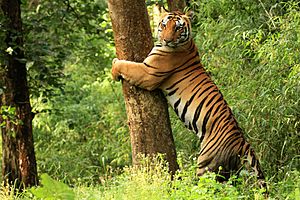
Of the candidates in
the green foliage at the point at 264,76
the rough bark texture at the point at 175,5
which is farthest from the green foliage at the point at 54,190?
the rough bark texture at the point at 175,5

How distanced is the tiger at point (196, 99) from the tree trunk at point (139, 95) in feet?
0.43

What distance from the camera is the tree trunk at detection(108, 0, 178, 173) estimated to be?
5.77 metres

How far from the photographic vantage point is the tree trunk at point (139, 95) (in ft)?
18.9

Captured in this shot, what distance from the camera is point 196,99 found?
20.1 feet

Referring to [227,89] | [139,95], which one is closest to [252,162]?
[139,95]

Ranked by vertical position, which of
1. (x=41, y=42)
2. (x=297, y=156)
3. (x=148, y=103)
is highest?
(x=41, y=42)

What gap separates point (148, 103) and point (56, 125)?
7.78 m

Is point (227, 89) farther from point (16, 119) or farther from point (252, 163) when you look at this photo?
point (16, 119)

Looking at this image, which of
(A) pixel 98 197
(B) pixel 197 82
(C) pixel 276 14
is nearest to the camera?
(A) pixel 98 197

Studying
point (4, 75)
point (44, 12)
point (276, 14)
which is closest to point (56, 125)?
point (44, 12)

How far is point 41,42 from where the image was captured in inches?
348

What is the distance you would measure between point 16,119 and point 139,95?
135 inches

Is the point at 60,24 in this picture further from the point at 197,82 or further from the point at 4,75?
the point at 197,82

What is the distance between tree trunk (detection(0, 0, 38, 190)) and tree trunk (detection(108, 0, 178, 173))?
2992mm
